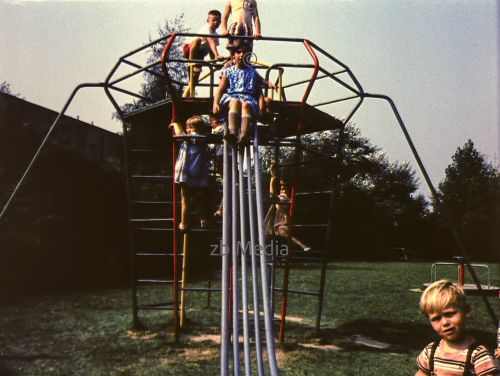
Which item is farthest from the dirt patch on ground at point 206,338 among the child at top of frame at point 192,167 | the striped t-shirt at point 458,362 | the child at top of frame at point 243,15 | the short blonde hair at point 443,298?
the short blonde hair at point 443,298

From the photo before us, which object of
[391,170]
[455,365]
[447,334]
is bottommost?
[455,365]

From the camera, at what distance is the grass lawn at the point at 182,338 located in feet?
16.0

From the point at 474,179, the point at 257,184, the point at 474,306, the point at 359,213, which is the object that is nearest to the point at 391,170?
the point at 474,179

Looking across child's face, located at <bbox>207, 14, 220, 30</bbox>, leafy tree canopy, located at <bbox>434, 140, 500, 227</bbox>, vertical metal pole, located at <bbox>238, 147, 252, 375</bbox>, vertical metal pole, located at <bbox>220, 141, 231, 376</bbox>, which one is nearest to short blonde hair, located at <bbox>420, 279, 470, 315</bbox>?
vertical metal pole, located at <bbox>238, 147, 252, 375</bbox>

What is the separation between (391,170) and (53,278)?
129 feet

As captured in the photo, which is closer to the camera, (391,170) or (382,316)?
(382,316)

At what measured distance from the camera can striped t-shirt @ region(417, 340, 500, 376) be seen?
7.52 feet

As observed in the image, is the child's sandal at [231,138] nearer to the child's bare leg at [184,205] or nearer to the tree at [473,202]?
the child's bare leg at [184,205]

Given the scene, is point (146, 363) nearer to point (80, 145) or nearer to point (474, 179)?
point (80, 145)

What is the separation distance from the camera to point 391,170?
1783 inches

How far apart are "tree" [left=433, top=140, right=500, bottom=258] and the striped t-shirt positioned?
28.2 metres

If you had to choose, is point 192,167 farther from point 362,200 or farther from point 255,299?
point 362,200

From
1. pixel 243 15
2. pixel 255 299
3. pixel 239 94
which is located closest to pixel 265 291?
pixel 255 299

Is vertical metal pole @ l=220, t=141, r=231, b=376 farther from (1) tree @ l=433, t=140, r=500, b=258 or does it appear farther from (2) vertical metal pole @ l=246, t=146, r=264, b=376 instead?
(1) tree @ l=433, t=140, r=500, b=258
